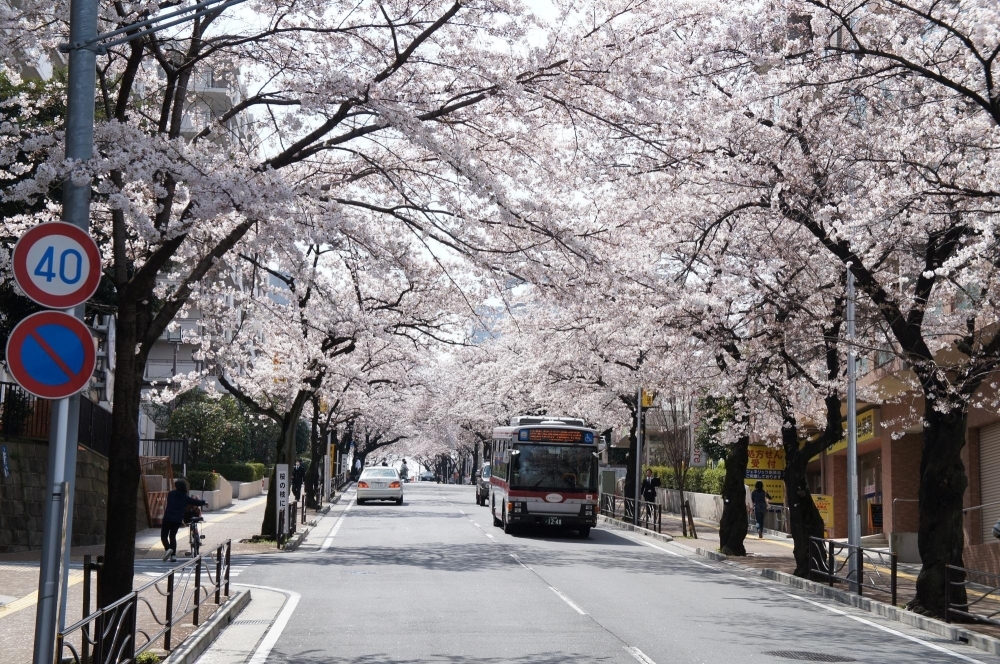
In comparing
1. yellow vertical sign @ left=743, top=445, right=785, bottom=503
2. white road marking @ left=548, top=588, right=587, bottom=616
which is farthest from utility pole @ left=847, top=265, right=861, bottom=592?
yellow vertical sign @ left=743, top=445, right=785, bottom=503

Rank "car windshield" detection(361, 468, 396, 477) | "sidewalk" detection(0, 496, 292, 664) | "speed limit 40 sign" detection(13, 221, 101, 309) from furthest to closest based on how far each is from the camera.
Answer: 1. "car windshield" detection(361, 468, 396, 477)
2. "sidewalk" detection(0, 496, 292, 664)
3. "speed limit 40 sign" detection(13, 221, 101, 309)

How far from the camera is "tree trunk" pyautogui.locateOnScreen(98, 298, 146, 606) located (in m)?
10.6

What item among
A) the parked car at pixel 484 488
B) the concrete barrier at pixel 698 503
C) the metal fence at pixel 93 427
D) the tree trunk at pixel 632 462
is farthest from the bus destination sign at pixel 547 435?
the parked car at pixel 484 488

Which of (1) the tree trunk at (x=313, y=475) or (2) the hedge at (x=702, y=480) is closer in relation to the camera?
(1) the tree trunk at (x=313, y=475)

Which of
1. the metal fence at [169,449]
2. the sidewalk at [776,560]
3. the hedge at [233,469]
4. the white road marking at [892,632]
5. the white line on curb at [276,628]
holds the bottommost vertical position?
the white road marking at [892,632]

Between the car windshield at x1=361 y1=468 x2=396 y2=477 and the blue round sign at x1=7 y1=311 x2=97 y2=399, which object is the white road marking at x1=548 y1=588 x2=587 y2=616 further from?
the car windshield at x1=361 y1=468 x2=396 y2=477

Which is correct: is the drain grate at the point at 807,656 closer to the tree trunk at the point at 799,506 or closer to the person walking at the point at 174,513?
the tree trunk at the point at 799,506

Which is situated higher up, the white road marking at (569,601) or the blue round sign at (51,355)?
the blue round sign at (51,355)

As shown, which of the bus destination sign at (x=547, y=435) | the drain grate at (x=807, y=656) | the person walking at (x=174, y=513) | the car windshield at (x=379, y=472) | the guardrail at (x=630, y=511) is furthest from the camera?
the car windshield at (x=379, y=472)

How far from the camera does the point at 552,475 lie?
31.3 metres

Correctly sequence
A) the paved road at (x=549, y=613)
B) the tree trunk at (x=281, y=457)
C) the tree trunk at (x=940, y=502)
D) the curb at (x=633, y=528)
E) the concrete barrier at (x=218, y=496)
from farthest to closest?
1. the concrete barrier at (x=218, y=496)
2. the curb at (x=633, y=528)
3. the tree trunk at (x=281, y=457)
4. the tree trunk at (x=940, y=502)
5. the paved road at (x=549, y=613)

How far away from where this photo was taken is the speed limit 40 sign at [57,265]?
7090mm

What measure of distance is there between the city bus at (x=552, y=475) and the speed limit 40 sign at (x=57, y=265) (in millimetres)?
24366

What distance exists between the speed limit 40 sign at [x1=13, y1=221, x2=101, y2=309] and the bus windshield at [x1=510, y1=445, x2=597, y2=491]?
24.4 metres
